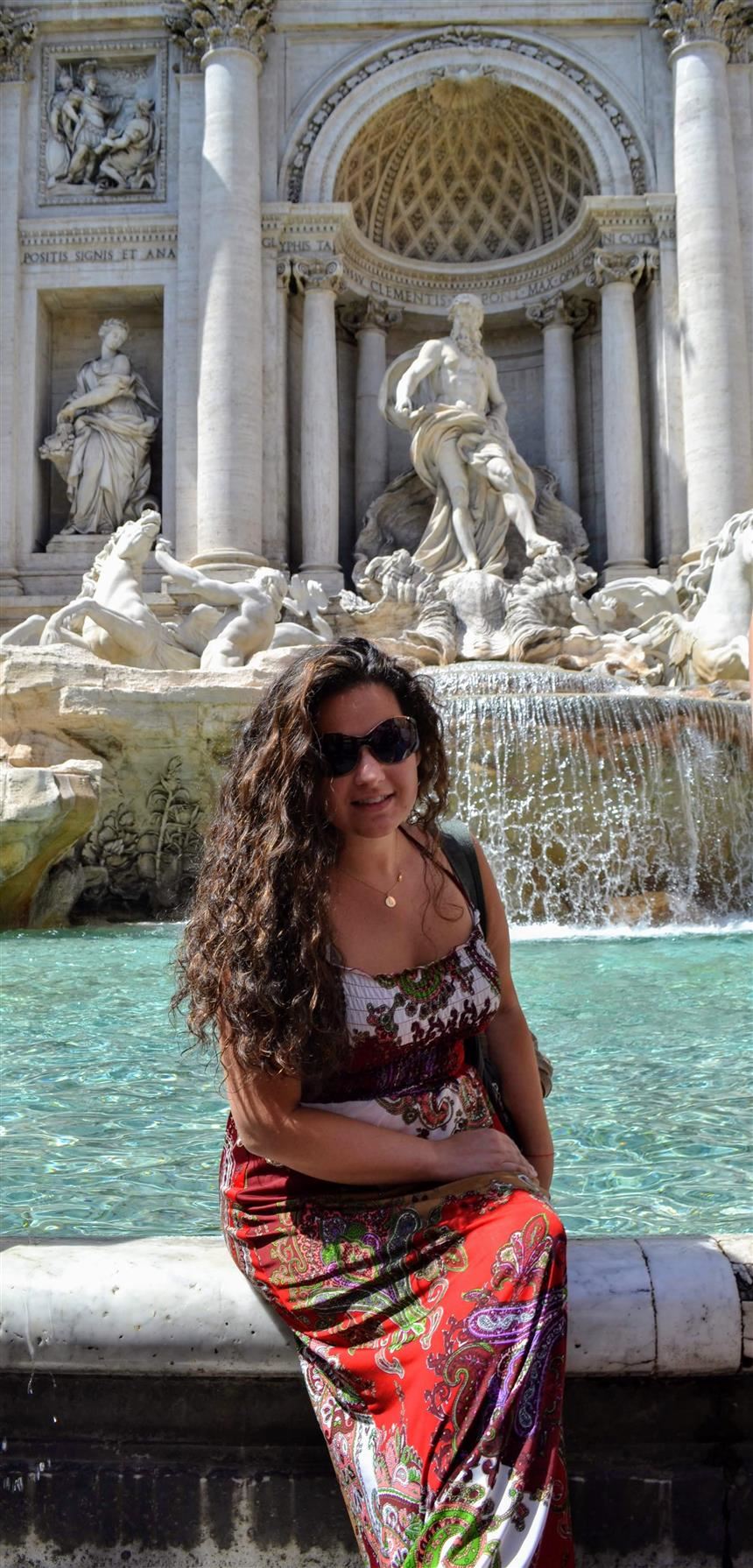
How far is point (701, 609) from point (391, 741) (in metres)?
9.85

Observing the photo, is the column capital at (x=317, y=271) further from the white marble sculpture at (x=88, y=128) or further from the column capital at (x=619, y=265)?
the column capital at (x=619, y=265)

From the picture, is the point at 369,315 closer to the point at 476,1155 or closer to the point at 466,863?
the point at 466,863

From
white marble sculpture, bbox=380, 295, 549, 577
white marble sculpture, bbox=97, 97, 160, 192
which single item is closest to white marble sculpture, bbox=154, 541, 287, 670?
white marble sculpture, bbox=380, 295, 549, 577

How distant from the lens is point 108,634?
10.3 m

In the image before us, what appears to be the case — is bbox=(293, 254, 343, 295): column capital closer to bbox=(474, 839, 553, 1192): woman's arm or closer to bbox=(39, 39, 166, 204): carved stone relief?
bbox=(39, 39, 166, 204): carved stone relief

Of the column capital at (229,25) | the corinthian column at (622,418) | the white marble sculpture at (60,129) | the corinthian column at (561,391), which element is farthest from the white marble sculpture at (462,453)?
the white marble sculpture at (60,129)

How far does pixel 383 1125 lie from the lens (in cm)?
164

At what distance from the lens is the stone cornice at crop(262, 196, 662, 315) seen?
14945 millimetres

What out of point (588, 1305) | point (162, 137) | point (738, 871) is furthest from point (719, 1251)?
point (162, 137)

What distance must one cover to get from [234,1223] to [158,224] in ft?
51.3

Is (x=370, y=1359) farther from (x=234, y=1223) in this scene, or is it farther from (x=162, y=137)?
(x=162, y=137)

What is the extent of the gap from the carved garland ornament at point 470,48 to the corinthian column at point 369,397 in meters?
1.75

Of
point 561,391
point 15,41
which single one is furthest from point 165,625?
point 15,41

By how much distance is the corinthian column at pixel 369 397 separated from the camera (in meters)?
16.3
